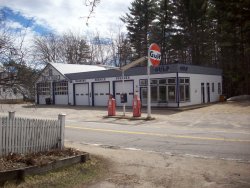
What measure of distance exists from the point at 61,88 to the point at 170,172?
112ft

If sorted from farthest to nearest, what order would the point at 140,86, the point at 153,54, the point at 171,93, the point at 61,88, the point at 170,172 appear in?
the point at 61,88 → the point at 140,86 → the point at 171,93 → the point at 153,54 → the point at 170,172

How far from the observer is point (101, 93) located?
117ft

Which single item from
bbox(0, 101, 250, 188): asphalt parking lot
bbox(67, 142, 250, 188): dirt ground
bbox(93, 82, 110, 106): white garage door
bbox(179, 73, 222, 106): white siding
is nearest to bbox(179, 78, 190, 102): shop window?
bbox(179, 73, 222, 106): white siding

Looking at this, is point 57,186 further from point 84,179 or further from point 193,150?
point 193,150

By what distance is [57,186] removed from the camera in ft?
21.4

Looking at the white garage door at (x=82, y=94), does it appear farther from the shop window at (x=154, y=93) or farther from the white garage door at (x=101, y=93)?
the shop window at (x=154, y=93)

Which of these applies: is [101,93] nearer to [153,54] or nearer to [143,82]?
[143,82]

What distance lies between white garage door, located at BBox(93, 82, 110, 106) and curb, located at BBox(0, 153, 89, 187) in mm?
26917

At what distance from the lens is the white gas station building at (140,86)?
2944 cm

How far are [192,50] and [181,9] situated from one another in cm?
597

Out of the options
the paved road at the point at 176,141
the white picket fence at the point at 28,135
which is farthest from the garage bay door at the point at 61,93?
the white picket fence at the point at 28,135

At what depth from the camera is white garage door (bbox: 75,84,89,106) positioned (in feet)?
122

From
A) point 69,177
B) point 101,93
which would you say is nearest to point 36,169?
point 69,177

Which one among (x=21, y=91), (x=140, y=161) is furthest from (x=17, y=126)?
(x=140, y=161)
